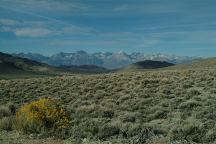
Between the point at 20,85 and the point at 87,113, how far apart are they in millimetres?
20283

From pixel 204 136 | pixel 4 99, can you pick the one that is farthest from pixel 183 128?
pixel 4 99

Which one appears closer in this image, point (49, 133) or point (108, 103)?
point (49, 133)

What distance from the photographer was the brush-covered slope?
44.9 ft

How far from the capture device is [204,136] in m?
13.3

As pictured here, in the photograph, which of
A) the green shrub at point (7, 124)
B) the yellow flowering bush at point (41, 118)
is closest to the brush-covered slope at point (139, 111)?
the yellow flowering bush at point (41, 118)

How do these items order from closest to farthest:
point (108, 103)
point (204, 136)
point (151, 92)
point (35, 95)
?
point (204, 136), point (108, 103), point (151, 92), point (35, 95)

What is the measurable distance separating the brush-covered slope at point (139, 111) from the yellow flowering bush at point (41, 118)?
0.63m

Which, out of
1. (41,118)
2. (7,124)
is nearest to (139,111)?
(41,118)

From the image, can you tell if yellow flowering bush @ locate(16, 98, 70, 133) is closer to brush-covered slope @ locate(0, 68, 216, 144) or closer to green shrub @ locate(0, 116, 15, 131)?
green shrub @ locate(0, 116, 15, 131)

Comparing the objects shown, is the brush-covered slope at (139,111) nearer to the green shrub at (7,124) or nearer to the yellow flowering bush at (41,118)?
the yellow flowering bush at (41,118)

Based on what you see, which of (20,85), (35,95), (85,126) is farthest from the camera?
Result: (20,85)

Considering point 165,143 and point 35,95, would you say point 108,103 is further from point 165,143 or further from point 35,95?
point 165,143

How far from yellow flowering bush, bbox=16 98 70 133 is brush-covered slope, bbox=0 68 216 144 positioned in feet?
2.06

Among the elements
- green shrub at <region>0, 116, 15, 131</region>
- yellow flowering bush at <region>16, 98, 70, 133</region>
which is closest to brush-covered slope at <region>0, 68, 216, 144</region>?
yellow flowering bush at <region>16, 98, 70, 133</region>
